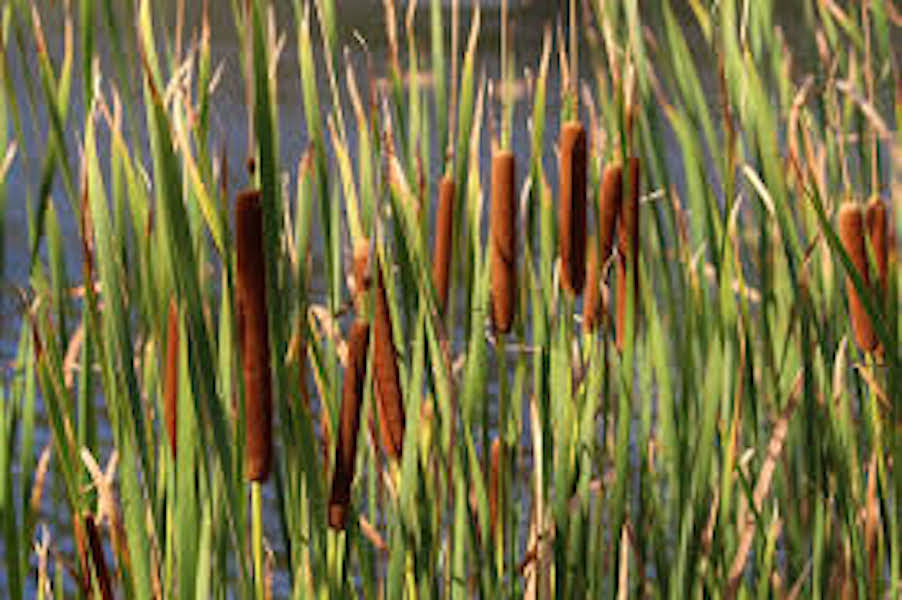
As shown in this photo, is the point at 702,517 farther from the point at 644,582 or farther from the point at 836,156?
the point at 836,156

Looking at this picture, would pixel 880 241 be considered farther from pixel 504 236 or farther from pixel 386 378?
pixel 386 378

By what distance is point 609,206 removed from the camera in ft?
4.55

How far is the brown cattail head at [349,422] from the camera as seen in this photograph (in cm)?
117

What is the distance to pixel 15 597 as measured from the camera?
133 centimetres

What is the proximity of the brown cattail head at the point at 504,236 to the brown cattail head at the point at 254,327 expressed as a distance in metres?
0.27

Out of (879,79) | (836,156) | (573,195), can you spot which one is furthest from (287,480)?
(879,79)

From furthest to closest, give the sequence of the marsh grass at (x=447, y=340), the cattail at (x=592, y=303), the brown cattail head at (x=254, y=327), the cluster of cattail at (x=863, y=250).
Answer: the cattail at (x=592, y=303)
the cluster of cattail at (x=863, y=250)
the marsh grass at (x=447, y=340)
the brown cattail head at (x=254, y=327)

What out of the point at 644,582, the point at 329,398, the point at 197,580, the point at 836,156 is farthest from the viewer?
the point at 836,156

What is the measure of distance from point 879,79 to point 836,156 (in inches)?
5.5

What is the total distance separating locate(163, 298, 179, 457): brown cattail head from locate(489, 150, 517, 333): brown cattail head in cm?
25

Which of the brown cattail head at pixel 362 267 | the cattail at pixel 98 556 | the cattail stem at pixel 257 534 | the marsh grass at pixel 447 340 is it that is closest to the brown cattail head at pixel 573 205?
the marsh grass at pixel 447 340

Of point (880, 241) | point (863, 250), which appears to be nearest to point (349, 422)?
point (863, 250)

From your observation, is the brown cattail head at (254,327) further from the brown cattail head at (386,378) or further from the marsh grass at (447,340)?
the brown cattail head at (386,378)

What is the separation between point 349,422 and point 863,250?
408 millimetres
